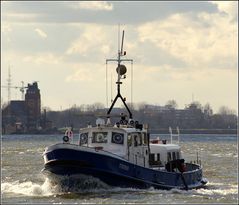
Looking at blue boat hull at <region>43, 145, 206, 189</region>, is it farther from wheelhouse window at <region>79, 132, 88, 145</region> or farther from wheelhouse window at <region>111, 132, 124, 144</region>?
wheelhouse window at <region>79, 132, 88, 145</region>

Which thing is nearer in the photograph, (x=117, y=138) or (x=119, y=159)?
(x=119, y=159)

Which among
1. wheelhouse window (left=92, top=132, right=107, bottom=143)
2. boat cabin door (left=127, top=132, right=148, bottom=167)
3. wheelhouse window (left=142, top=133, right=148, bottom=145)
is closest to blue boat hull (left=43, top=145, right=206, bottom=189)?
boat cabin door (left=127, top=132, right=148, bottom=167)

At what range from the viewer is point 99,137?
183 ft

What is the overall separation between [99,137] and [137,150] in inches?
93.5

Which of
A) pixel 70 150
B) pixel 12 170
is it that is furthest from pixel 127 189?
pixel 12 170

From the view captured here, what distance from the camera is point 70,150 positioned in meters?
51.6

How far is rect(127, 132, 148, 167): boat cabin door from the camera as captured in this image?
5544cm

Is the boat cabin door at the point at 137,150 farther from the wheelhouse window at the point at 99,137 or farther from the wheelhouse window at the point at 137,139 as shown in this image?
the wheelhouse window at the point at 99,137

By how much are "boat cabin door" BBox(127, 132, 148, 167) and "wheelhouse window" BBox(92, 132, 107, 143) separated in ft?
4.78

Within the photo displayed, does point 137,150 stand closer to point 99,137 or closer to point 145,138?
point 145,138

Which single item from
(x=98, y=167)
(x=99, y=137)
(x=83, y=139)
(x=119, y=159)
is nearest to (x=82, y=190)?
(x=98, y=167)

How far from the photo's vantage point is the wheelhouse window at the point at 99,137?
2187 inches

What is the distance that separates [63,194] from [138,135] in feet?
21.0

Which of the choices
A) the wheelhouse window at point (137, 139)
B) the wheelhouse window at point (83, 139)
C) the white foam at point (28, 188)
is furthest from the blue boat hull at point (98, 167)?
the wheelhouse window at point (83, 139)
